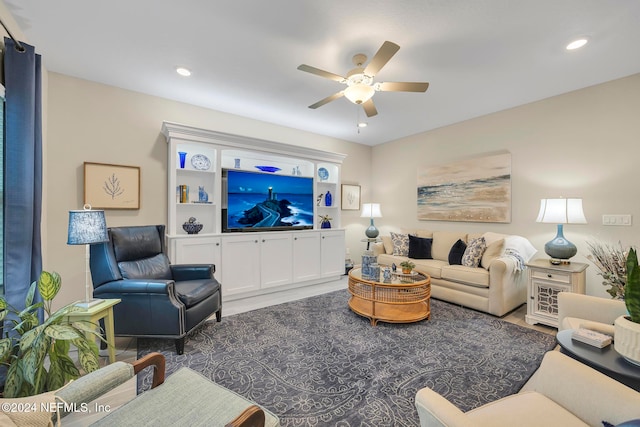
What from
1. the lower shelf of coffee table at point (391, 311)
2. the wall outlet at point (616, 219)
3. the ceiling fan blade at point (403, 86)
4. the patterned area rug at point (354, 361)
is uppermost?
the ceiling fan blade at point (403, 86)

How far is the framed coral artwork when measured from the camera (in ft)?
10.1

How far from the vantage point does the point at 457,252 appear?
151 inches

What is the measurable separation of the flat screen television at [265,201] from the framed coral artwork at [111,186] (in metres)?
1.07

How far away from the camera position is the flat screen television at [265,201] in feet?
13.0

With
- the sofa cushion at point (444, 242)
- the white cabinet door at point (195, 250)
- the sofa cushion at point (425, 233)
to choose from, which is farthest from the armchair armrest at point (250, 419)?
the sofa cushion at point (425, 233)

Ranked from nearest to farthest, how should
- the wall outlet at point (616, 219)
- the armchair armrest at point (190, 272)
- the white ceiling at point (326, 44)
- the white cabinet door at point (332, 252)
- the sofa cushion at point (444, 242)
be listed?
the white ceiling at point (326, 44), the wall outlet at point (616, 219), the armchair armrest at point (190, 272), the sofa cushion at point (444, 242), the white cabinet door at point (332, 252)

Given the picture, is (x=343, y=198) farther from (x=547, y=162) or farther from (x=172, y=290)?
(x=172, y=290)

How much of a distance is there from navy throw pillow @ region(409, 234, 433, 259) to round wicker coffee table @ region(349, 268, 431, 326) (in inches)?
42.4

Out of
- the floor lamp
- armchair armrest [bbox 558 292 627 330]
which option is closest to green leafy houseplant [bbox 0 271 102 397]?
the floor lamp

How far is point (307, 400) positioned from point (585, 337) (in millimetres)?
1706

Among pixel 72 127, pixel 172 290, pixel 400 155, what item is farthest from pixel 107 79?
pixel 400 155

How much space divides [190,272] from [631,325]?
343 centimetres

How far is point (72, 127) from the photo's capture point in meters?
3.03

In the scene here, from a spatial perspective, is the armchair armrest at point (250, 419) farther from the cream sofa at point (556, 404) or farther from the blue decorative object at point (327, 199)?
the blue decorative object at point (327, 199)
